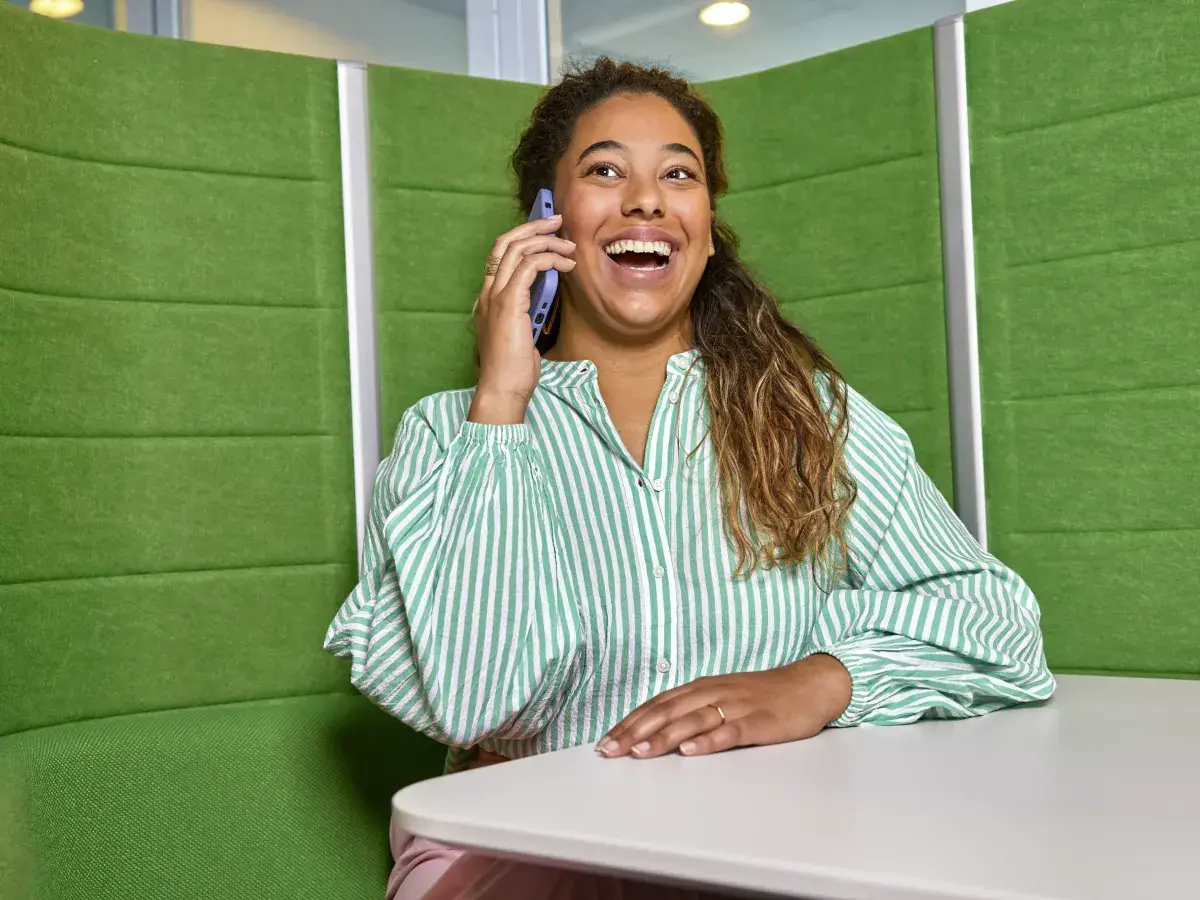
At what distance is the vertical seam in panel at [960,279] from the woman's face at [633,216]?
42cm

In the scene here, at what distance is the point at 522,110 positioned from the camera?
84.5 inches

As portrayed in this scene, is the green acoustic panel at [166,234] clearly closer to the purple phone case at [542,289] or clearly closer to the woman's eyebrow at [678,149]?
the purple phone case at [542,289]

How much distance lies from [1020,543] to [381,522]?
907 millimetres

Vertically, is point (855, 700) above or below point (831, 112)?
below

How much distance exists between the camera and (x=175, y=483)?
183cm

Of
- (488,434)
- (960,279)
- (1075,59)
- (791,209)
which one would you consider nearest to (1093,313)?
(960,279)

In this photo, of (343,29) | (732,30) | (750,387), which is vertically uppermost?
(343,29)

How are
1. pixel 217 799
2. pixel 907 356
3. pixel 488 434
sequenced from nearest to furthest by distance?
pixel 488 434 → pixel 217 799 → pixel 907 356

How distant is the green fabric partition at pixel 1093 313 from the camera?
1.70 metres

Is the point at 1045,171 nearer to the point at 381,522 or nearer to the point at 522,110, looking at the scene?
the point at 522,110

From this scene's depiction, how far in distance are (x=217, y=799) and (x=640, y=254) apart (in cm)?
91

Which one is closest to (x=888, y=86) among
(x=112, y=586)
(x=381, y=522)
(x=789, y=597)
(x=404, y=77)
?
(x=404, y=77)

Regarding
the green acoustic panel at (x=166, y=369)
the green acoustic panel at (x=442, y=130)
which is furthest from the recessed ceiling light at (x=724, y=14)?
the green acoustic panel at (x=166, y=369)

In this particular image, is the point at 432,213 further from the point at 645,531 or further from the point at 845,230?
the point at 645,531
